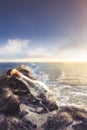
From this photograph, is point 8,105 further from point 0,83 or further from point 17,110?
point 0,83

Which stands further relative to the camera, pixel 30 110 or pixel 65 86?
pixel 65 86

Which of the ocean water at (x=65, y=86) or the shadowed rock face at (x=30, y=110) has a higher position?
the shadowed rock face at (x=30, y=110)

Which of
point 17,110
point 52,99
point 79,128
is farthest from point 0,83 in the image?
point 79,128

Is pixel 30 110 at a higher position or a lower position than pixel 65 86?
higher

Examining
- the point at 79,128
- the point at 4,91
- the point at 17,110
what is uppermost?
the point at 4,91

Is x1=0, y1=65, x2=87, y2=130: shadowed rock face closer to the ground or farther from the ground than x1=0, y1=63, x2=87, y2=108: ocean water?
farther from the ground

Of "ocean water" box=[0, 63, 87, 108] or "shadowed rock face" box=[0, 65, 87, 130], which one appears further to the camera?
"ocean water" box=[0, 63, 87, 108]

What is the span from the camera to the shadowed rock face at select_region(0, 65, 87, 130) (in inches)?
655

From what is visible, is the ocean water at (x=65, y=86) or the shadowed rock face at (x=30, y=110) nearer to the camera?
the shadowed rock face at (x=30, y=110)

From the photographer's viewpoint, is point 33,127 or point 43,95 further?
point 43,95

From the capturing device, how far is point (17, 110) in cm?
1709

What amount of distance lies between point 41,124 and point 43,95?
216 centimetres

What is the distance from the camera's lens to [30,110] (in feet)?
57.2

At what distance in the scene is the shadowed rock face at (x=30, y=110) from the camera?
16641 millimetres
